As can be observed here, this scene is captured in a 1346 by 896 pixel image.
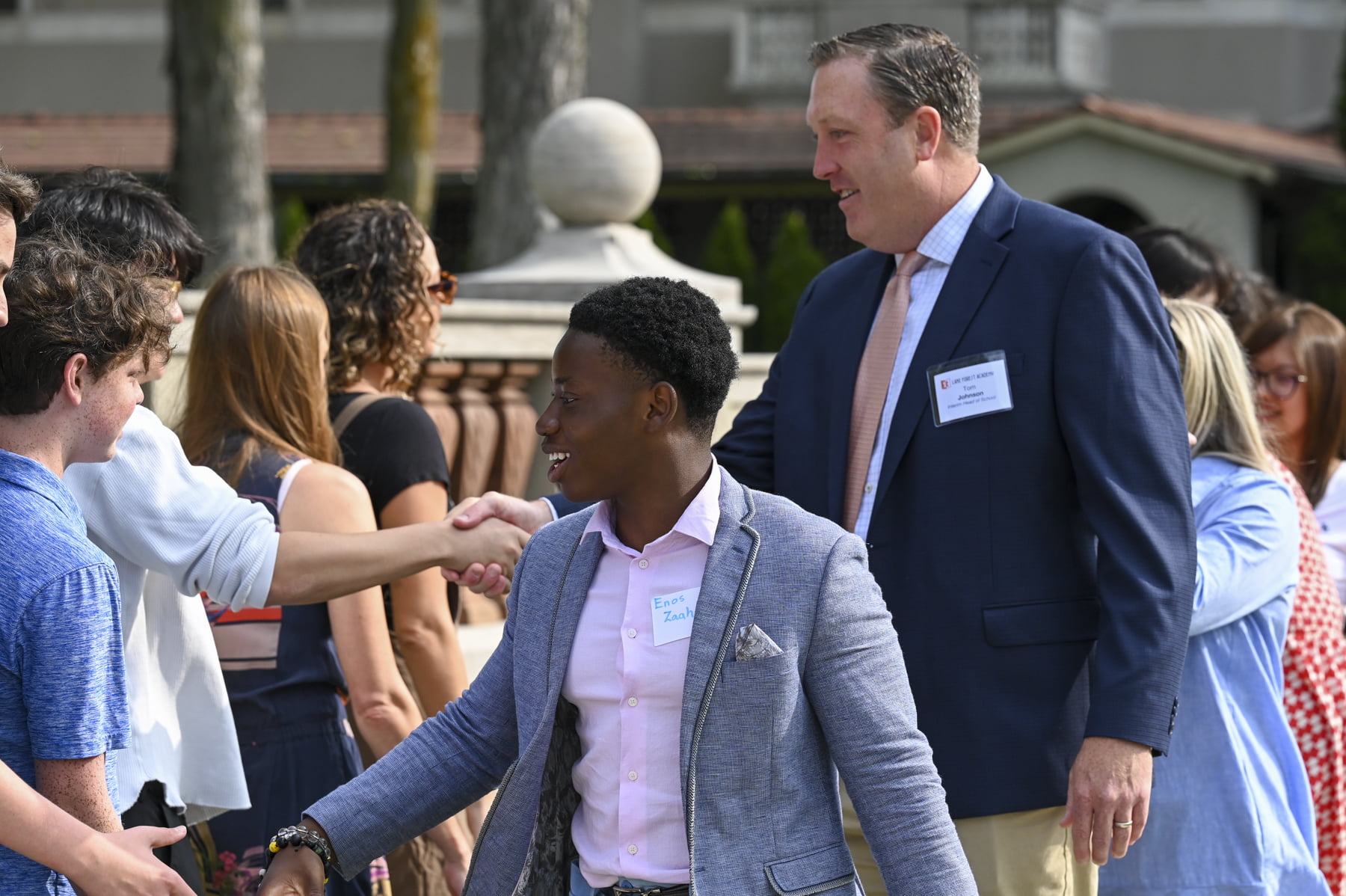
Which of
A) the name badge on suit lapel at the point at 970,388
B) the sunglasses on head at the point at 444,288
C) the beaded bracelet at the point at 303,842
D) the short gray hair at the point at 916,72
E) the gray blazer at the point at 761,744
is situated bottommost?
the beaded bracelet at the point at 303,842

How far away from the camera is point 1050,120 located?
61.4ft

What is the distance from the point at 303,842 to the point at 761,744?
70 cm

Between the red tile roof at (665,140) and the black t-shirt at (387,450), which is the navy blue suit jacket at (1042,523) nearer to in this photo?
the black t-shirt at (387,450)

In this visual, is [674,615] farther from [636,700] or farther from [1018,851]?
[1018,851]

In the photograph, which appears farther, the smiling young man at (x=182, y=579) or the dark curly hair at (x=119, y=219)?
the dark curly hair at (x=119, y=219)

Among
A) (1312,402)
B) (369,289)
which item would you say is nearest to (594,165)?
(369,289)

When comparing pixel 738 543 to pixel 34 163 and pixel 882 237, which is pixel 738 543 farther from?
pixel 34 163

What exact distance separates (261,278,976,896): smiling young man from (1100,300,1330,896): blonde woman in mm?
1346

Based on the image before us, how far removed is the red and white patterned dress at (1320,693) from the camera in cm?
380

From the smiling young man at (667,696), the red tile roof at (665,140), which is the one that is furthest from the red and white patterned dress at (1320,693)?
the red tile roof at (665,140)

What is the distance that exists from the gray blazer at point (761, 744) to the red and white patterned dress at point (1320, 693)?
198cm

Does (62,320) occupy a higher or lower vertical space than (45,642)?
higher

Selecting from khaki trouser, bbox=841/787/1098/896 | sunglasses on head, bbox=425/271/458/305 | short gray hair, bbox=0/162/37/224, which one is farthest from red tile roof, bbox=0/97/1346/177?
short gray hair, bbox=0/162/37/224

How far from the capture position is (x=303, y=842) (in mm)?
2256
